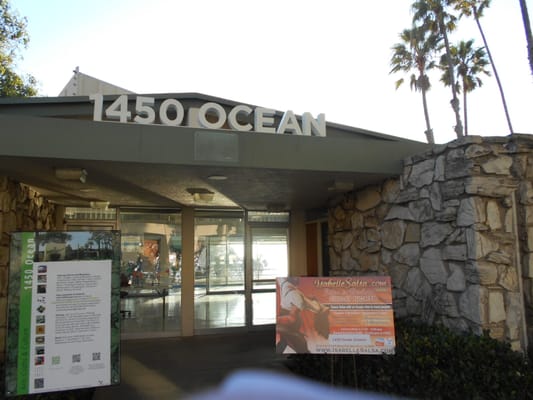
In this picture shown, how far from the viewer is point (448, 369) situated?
425 centimetres

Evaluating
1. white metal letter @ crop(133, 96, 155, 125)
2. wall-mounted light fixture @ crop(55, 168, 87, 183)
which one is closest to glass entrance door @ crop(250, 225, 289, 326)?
white metal letter @ crop(133, 96, 155, 125)

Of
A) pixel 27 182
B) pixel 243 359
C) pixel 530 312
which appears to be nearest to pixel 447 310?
pixel 530 312

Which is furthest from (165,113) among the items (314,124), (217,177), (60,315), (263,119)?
(60,315)

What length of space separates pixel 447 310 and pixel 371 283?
1.19 m

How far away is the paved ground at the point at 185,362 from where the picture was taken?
5332 millimetres

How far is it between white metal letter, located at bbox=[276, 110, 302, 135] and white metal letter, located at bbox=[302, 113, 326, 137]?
12 cm

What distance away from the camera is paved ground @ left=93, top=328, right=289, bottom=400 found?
5.33m

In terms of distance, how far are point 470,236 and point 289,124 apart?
10.3 ft

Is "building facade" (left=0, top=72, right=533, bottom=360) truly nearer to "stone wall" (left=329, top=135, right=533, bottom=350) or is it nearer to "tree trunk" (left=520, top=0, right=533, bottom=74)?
"stone wall" (left=329, top=135, right=533, bottom=350)

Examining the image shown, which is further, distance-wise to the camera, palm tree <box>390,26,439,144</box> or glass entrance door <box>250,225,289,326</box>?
palm tree <box>390,26,439,144</box>

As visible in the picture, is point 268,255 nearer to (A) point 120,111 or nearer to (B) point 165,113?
(B) point 165,113

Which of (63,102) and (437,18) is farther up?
(437,18)

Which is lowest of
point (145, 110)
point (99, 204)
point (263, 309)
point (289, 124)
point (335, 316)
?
point (263, 309)

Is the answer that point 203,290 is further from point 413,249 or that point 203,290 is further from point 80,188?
→ point 413,249
